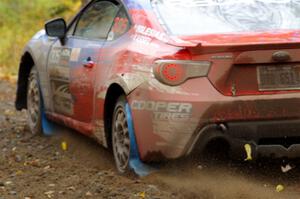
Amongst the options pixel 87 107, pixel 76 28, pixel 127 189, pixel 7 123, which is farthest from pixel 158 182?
pixel 7 123

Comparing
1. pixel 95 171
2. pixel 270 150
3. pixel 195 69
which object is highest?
pixel 195 69

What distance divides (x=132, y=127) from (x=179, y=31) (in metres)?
0.79

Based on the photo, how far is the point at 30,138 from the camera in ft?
28.4

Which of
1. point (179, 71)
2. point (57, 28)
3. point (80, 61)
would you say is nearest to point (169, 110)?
point (179, 71)

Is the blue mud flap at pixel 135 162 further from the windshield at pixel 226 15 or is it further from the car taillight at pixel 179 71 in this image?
the windshield at pixel 226 15

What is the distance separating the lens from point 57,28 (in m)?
7.82

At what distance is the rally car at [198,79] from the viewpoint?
5.42 meters

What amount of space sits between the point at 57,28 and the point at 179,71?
8.74 ft

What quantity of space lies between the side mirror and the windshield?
170 cm

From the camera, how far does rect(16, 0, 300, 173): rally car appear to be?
17.8ft

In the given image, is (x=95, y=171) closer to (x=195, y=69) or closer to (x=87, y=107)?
(x=87, y=107)

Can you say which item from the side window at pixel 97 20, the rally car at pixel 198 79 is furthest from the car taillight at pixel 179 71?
the side window at pixel 97 20

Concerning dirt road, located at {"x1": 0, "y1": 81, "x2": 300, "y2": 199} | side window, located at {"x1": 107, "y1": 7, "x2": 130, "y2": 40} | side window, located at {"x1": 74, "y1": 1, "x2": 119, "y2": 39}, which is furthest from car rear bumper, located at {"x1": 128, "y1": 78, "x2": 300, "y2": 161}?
side window, located at {"x1": 74, "y1": 1, "x2": 119, "y2": 39}

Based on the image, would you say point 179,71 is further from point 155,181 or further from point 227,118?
→ point 155,181
